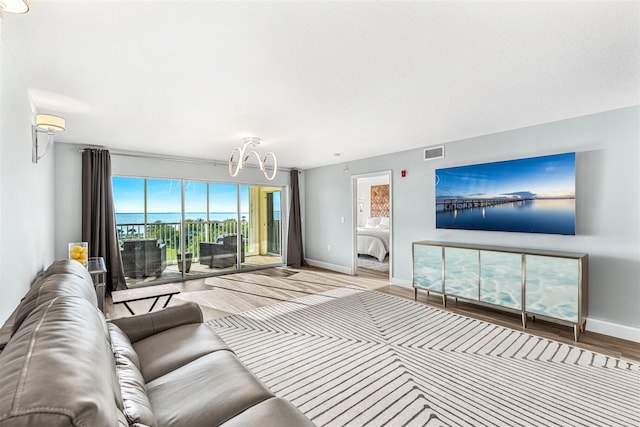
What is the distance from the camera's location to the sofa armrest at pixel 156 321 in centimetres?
206

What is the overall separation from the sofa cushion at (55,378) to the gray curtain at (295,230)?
20.0ft

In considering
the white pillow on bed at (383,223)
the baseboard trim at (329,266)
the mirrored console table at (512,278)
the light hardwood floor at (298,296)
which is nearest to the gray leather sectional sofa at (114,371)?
the light hardwood floor at (298,296)

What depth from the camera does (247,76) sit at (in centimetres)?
235

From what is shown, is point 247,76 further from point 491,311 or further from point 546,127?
point 491,311

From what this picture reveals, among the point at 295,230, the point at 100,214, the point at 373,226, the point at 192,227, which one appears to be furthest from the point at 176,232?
the point at 373,226

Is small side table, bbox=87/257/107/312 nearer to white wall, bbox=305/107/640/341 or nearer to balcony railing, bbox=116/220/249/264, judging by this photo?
balcony railing, bbox=116/220/249/264

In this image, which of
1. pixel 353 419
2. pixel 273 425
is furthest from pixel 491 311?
pixel 273 425

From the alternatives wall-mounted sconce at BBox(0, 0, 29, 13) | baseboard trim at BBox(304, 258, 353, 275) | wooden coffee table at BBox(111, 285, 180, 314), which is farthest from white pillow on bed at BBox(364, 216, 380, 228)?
wall-mounted sconce at BBox(0, 0, 29, 13)

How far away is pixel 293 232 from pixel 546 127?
505 centimetres

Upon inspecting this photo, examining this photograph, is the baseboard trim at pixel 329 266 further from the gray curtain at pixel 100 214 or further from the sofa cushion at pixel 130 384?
the sofa cushion at pixel 130 384

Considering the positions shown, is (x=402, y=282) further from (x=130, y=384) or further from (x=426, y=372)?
(x=130, y=384)

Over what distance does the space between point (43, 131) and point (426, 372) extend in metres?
4.19

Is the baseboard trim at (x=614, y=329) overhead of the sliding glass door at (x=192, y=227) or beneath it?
beneath

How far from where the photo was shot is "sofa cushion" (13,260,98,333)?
1.25m
